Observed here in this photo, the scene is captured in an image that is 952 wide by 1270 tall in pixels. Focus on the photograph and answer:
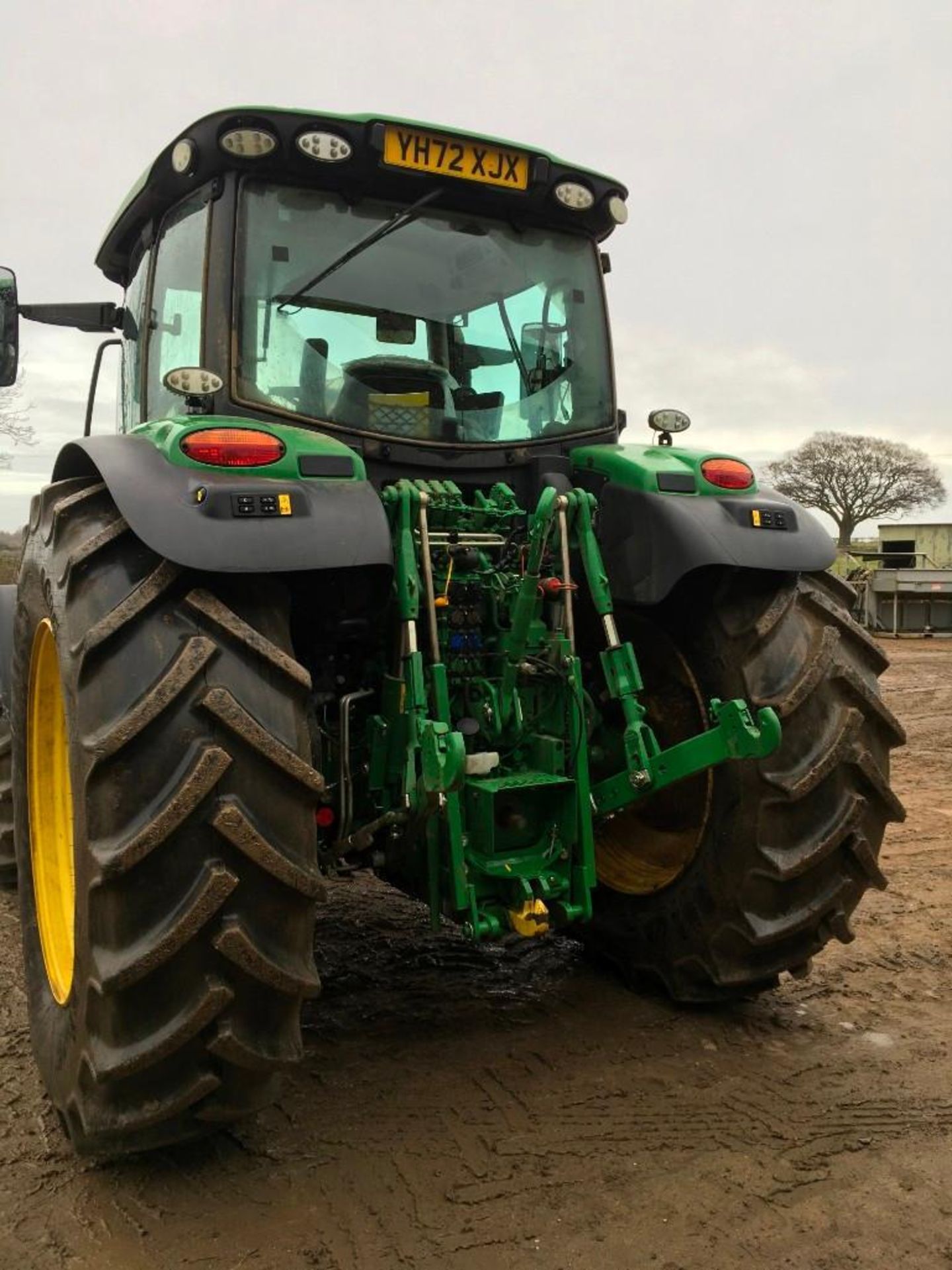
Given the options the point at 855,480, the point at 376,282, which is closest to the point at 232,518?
the point at 376,282

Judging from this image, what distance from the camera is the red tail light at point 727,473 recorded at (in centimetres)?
328

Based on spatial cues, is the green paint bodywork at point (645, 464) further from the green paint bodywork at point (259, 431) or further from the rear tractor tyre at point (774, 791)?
the green paint bodywork at point (259, 431)

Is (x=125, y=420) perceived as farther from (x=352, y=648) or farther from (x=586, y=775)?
(x=586, y=775)

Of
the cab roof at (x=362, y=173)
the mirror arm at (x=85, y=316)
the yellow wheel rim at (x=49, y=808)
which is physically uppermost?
the cab roof at (x=362, y=173)

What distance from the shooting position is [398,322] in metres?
3.28

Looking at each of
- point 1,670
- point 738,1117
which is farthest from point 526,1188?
point 1,670

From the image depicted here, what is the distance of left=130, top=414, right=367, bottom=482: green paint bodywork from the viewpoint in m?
2.50

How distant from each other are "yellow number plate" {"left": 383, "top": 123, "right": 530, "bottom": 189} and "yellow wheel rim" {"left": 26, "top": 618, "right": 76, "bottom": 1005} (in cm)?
170

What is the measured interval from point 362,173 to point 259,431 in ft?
3.40

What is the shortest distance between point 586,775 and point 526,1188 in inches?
41.0

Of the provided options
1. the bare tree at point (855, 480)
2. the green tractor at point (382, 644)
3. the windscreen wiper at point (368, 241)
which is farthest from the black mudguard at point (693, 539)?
the bare tree at point (855, 480)

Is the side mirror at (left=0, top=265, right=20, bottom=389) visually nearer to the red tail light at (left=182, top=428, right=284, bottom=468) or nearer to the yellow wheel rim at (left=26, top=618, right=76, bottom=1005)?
the yellow wheel rim at (left=26, top=618, right=76, bottom=1005)

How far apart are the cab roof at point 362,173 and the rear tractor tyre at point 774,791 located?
4.29ft

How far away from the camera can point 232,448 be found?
2533mm
